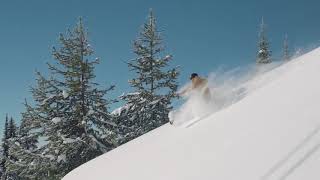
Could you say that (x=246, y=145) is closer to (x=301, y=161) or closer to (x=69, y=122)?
(x=301, y=161)

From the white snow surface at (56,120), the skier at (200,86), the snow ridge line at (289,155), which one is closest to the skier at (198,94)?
the skier at (200,86)

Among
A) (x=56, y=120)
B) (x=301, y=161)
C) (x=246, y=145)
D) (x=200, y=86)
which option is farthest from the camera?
(x=56, y=120)

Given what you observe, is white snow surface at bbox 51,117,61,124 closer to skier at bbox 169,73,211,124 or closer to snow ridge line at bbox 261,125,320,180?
skier at bbox 169,73,211,124

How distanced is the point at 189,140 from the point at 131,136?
1728cm

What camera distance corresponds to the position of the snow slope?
8.52m

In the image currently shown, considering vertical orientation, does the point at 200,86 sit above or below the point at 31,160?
below

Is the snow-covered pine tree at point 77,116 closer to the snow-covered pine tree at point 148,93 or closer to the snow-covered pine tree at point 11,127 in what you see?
the snow-covered pine tree at point 148,93

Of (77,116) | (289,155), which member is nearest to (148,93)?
(77,116)

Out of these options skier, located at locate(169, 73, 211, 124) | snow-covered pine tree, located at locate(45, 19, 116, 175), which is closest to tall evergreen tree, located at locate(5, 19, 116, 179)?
snow-covered pine tree, located at locate(45, 19, 116, 175)

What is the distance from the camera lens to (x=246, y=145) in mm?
10047

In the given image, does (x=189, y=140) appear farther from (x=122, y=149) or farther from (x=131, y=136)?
(x=131, y=136)

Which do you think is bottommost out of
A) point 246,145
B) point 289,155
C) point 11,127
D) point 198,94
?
point 289,155

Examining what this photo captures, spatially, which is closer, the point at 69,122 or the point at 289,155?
the point at 289,155

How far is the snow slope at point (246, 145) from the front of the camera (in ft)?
28.0
